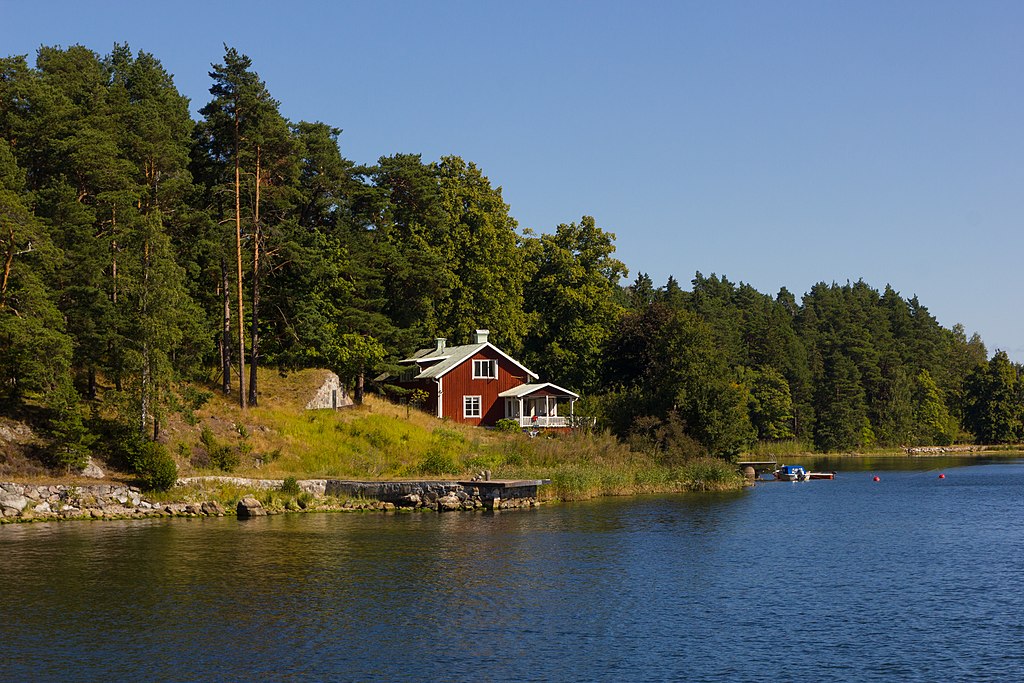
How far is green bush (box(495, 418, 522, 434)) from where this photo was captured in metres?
77.0

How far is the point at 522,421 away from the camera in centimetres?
7981

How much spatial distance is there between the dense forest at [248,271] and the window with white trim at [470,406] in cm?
627

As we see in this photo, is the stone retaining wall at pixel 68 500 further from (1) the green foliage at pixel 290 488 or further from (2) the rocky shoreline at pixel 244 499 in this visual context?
(1) the green foliage at pixel 290 488

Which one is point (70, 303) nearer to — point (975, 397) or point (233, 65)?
point (233, 65)

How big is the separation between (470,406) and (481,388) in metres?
1.70

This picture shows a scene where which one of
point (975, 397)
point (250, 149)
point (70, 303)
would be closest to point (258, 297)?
point (250, 149)

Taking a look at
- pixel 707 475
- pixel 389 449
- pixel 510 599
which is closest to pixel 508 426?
pixel 707 475

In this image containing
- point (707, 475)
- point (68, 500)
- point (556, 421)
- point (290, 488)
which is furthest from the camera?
point (556, 421)

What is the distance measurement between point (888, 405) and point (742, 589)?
427ft

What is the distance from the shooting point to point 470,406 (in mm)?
81500

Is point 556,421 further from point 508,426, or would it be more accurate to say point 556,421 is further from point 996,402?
point 996,402

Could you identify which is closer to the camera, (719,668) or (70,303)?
(719,668)

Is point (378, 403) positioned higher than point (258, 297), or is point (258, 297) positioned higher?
point (258, 297)

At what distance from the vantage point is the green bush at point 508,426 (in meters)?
77.0
